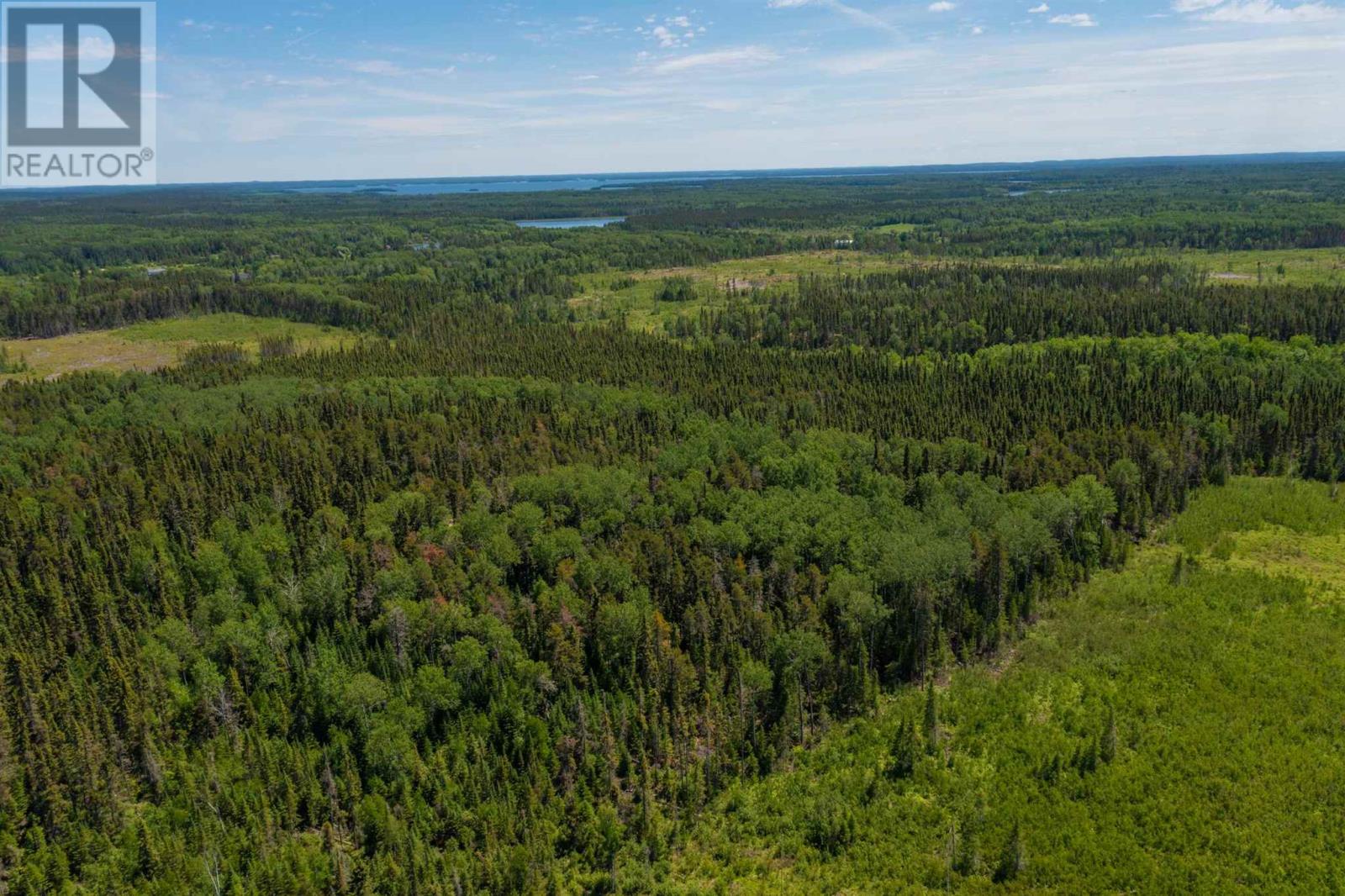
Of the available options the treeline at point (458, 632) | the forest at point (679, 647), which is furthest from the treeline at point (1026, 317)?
the treeline at point (458, 632)

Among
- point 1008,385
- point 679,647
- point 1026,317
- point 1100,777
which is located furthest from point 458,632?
point 1026,317

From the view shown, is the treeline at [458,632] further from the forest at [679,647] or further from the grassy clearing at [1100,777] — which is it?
the grassy clearing at [1100,777]

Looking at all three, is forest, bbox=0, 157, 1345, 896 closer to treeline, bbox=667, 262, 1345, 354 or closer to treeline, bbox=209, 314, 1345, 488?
A: treeline, bbox=209, 314, 1345, 488

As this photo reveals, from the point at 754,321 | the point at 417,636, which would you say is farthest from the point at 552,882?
the point at 754,321

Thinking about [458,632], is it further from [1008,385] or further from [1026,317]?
[1026,317]

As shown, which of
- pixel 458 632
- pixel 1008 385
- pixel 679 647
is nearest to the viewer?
pixel 458 632

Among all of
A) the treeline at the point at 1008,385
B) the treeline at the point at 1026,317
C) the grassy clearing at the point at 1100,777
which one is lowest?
the grassy clearing at the point at 1100,777
